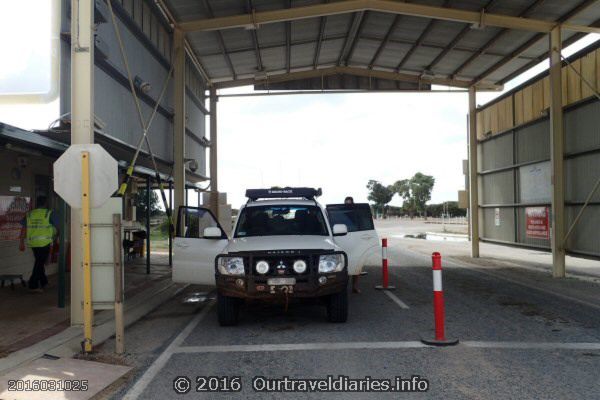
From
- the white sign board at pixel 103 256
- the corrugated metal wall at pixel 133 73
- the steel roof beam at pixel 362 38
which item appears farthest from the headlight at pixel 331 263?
the steel roof beam at pixel 362 38

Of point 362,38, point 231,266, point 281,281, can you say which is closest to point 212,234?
point 231,266

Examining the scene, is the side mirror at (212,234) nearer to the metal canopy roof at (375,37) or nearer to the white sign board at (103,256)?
the white sign board at (103,256)

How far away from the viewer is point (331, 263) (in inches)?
288

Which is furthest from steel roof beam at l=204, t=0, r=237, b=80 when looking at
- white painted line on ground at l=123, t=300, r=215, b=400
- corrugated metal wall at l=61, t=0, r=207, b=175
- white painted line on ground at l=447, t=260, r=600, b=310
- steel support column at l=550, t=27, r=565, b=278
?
white painted line on ground at l=447, t=260, r=600, b=310

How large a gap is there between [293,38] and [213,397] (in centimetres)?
1472

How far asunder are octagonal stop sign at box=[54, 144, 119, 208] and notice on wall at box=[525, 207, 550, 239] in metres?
13.3

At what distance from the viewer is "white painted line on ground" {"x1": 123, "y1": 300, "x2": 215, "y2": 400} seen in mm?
4914

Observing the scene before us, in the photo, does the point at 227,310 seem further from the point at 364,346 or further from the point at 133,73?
the point at 133,73

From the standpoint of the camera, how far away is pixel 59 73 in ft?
29.1

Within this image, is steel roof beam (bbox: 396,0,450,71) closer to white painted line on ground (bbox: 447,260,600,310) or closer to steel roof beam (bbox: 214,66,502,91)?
steel roof beam (bbox: 214,66,502,91)

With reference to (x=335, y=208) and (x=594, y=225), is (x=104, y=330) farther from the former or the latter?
(x=594, y=225)

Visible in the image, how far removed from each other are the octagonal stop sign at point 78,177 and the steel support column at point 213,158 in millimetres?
15257

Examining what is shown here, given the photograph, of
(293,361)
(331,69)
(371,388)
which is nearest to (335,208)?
(293,361)

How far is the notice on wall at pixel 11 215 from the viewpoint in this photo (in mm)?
10945
